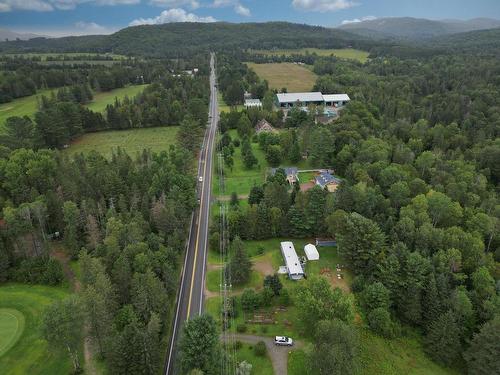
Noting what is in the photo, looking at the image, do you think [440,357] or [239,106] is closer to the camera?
[440,357]

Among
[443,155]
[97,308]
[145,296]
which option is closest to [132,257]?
[145,296]

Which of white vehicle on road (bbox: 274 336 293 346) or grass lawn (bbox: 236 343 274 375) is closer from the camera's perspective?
grass lawn (bbox: 236 343 274 375)

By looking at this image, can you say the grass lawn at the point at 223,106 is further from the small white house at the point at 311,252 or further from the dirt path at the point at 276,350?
the dirt path at the point at 276,350

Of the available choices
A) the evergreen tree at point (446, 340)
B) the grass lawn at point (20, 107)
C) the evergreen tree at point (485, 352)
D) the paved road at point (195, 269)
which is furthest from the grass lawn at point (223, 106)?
the evergreen tree at point (485, 352)

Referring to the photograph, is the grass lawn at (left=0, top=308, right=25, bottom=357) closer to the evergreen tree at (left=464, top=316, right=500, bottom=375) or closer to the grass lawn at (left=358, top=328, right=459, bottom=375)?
the grass lawn at (left=358, top=328, right=459, bottom=375)

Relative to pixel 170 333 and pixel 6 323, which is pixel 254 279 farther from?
pixel 6 323

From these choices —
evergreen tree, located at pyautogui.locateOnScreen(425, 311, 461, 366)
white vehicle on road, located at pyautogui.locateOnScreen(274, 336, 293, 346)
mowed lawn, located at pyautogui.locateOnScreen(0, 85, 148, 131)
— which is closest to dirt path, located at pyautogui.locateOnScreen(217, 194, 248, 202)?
white vehicle on road, located at pyautogui.locateOnScreen(274, 336, 293, 346)
